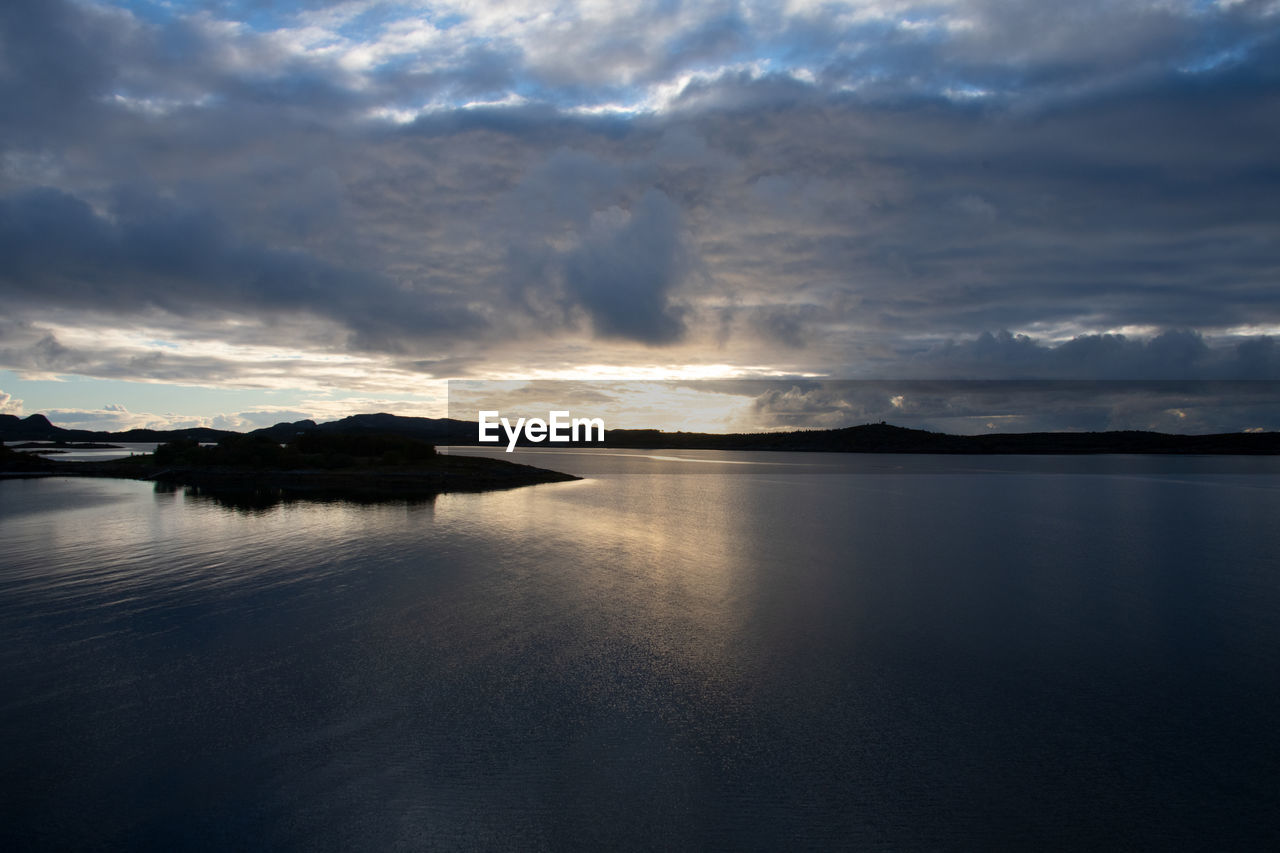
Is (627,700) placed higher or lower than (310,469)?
lower

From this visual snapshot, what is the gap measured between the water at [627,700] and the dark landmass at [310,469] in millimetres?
28990

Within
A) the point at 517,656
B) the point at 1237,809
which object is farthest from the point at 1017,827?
the point at 517,656

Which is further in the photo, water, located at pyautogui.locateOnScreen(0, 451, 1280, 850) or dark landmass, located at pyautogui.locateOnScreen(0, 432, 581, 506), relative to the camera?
dark landmass, located at pyautogui.locateOnScreen(0, 432, 581, 506)

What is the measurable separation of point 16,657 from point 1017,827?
18.1 metres

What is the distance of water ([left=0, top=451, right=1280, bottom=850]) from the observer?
27.7ft

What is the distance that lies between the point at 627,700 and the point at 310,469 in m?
55.8

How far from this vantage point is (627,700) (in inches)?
476

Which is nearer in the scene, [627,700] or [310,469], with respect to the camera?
[627,700]

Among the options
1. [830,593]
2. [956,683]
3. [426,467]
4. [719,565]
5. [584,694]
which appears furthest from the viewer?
[426,467]

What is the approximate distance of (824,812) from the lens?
862 cm

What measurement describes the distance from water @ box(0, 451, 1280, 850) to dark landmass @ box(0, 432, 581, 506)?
28990 mm

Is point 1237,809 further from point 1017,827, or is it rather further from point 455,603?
point 455,603

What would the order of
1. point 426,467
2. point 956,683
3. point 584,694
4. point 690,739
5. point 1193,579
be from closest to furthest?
point 690,739, point 584,694, point 956,683, point 1193,579, point 426,467

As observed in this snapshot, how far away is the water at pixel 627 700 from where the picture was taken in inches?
332
